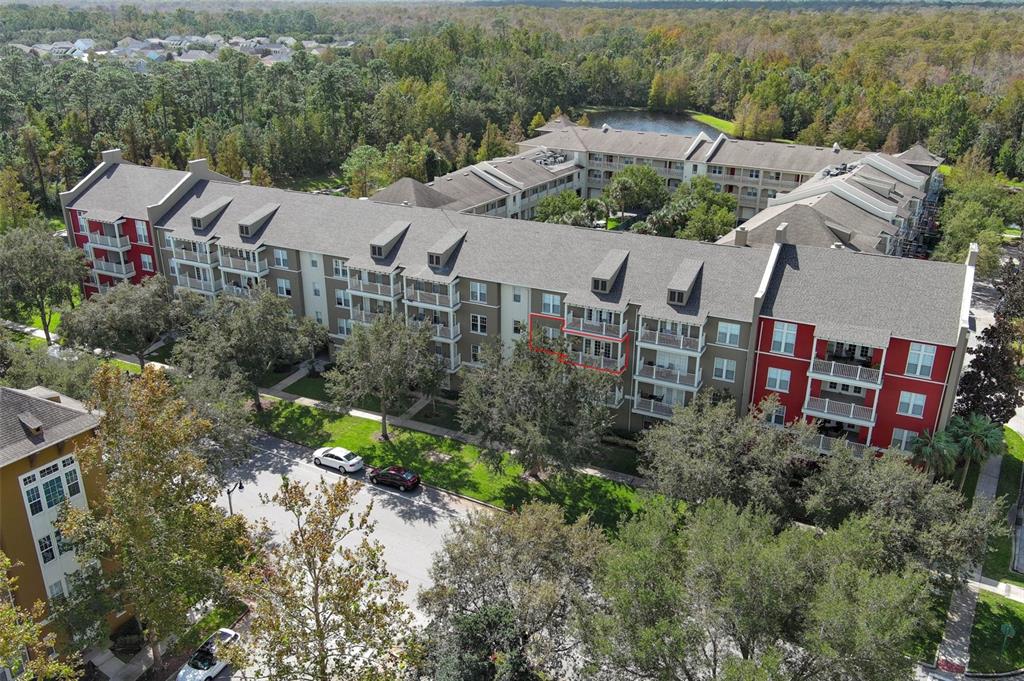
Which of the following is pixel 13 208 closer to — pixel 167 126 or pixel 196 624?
pixel 167 126

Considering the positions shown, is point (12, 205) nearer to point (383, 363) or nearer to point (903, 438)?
point (383, 363)

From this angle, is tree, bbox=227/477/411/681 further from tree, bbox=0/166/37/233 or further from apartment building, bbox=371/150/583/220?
tree, bbox=0/166/37/233

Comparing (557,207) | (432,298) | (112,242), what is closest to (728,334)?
(432,298)

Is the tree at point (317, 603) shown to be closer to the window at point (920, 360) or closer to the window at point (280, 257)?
the window at point (920, 360)

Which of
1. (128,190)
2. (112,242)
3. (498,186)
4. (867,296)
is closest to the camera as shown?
(867,296)

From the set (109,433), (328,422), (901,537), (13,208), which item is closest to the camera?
(109,433)

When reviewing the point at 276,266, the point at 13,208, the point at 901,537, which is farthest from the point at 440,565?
the point at 13,208
